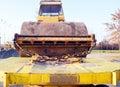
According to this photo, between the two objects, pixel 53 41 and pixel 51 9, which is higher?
pixel 51 9

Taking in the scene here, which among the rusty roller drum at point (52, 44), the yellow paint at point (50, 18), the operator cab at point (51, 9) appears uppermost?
the operator cab at point (51, 9)

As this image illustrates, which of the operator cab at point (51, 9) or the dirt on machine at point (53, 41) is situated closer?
the dirt on machine at point (53, 41)

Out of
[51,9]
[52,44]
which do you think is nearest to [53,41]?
[52,44]

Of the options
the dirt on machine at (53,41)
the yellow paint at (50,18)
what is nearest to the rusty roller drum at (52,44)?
the dirt on machine at (53,41)

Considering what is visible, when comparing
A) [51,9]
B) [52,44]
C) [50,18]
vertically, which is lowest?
[52,44]

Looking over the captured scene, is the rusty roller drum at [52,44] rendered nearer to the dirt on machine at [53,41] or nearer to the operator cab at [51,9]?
the dirt on machine at [53,41]

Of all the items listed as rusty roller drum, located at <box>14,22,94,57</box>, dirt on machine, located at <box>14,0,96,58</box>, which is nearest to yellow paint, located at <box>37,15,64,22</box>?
dirt on machine, located at <box>14,0,96,58</box>

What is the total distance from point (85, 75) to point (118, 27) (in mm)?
49818

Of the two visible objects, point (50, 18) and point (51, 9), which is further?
point (51, 9)

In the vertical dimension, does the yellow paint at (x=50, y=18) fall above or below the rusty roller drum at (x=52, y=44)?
above

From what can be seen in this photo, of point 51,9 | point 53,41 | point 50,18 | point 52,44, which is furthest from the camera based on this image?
point 51,9

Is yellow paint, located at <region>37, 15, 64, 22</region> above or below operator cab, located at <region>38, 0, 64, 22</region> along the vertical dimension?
below

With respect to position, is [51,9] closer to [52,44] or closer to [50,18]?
[50,18]

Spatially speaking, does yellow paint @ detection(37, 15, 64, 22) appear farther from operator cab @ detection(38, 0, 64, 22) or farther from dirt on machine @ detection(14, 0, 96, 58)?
dirt on machine @ detection(14, 0, 96, 58)
